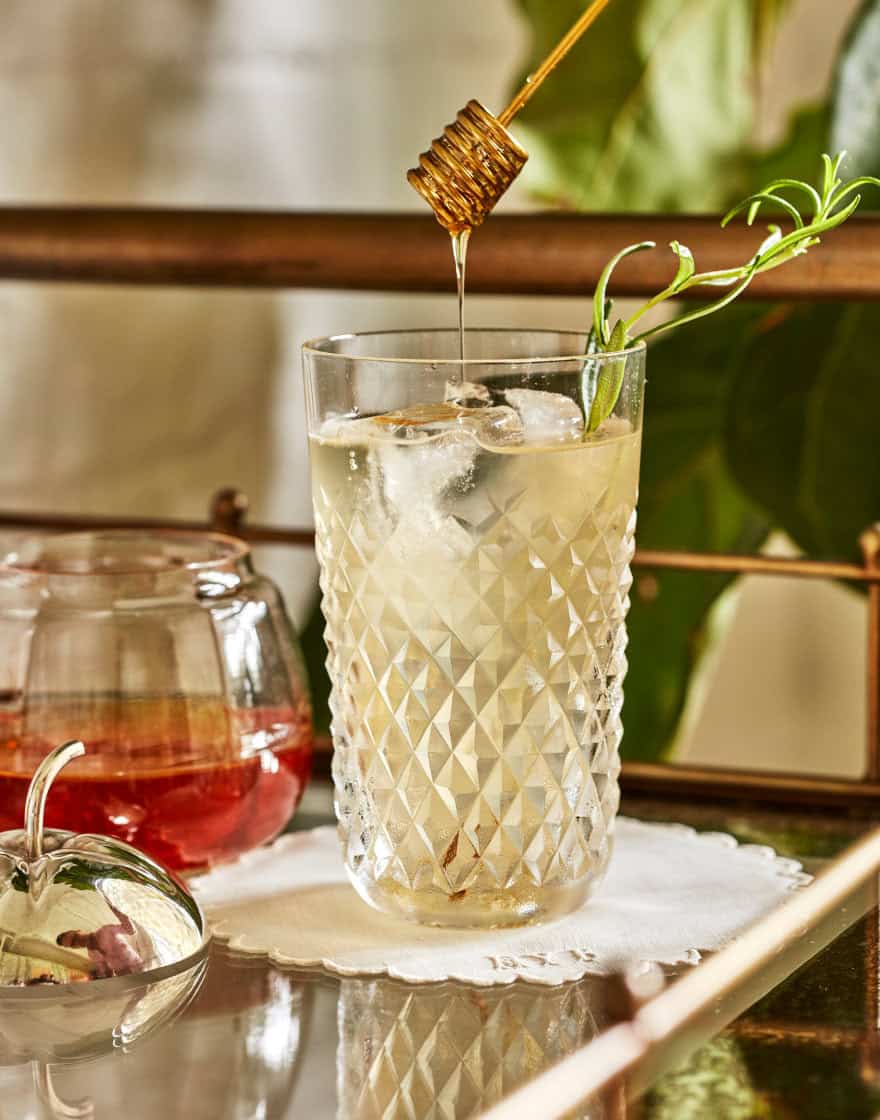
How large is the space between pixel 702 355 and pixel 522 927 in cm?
127

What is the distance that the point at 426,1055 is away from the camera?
638 mm

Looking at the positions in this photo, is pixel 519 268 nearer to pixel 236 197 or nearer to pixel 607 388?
pixel 607 388

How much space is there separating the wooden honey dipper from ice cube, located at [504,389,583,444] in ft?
0.27

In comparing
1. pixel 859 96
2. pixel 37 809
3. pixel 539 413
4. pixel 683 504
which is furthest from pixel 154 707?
pixel 683 504

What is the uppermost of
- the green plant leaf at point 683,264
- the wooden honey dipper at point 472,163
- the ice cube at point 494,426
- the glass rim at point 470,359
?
the wooden honey dipper at point 472,163

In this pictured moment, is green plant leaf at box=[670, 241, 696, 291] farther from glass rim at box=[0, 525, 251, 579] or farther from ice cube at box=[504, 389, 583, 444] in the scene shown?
glass rim at box=[0, 525, 251, 579]

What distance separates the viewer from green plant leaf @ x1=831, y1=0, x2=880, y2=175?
5.34 feet

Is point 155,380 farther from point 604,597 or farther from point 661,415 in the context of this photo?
point 604,597

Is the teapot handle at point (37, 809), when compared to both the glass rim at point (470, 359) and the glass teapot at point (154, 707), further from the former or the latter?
Answer: the glass rim at point (470, 359)

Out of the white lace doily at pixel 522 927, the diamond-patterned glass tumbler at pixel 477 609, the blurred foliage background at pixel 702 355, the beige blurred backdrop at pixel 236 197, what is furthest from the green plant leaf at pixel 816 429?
the diamond-patterned glass tumbler at pixel 477 609

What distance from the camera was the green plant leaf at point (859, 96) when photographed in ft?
5.34

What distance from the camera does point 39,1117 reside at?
0.58 meters

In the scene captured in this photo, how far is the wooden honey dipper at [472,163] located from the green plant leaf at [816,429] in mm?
1109

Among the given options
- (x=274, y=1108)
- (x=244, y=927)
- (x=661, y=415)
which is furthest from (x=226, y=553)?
(x=661, y=415)
